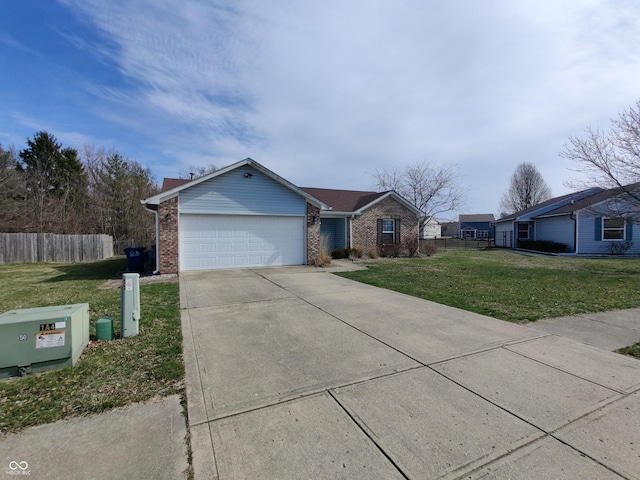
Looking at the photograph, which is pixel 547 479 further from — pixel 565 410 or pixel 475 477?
pixel 565 410

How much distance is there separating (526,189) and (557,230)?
2624 cm

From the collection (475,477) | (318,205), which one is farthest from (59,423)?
(318,205)

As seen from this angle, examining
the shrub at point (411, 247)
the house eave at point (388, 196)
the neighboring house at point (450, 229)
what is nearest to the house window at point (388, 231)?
the shrub at point (411, 247)

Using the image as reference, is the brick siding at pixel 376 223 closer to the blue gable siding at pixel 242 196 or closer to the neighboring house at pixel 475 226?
the blue gable siding at pixel 242 196

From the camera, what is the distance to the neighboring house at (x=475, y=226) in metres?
65.0

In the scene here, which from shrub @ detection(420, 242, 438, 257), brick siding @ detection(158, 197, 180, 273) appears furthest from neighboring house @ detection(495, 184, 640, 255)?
brick siding @ detection(158, 197, 180, 273)

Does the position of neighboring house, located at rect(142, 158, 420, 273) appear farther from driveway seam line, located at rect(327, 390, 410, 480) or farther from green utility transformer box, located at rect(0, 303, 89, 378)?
driveway seam line, located at rect(327, 390, 410, 480)

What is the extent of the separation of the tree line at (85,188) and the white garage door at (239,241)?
17.1 meters

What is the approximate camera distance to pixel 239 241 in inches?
506

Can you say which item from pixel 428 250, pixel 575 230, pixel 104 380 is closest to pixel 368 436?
pixel 104 380

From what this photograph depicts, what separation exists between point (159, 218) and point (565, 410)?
477 inches

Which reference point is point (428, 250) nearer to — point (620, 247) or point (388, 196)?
point (388, 196)

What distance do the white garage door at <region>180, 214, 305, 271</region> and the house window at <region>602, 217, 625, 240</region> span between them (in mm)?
21543

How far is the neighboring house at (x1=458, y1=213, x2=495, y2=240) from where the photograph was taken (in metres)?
65.0
